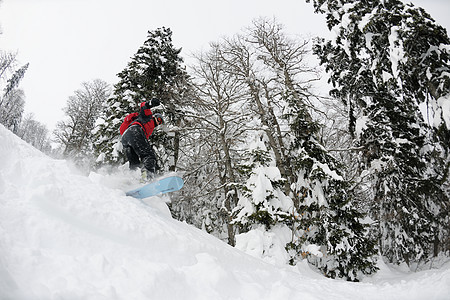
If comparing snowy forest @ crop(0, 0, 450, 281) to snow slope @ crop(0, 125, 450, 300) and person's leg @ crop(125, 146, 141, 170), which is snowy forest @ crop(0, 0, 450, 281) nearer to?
person's leg @ crop(125, 146, 141, 170)

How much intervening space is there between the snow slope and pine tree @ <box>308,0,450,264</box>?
16.6ft

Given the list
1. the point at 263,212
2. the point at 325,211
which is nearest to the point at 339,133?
the point at 325,211

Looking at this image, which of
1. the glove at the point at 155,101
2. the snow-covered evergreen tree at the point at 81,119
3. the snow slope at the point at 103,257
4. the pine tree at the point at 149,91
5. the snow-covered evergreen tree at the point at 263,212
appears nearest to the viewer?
the snow slope at the point at 103,257

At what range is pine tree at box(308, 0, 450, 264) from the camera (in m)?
5.47

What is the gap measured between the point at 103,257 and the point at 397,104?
10736 millimetres

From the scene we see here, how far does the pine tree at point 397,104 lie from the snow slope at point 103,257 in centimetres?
506

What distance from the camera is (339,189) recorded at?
326 inches

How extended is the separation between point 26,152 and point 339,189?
8.79 m

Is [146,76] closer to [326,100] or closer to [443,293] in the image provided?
[326,100]

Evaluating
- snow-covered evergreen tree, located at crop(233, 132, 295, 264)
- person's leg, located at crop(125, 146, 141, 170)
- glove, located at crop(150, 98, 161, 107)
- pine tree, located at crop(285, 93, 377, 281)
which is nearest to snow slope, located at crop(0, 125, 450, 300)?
person's leg, located at crop(125, 146, 141, 170)

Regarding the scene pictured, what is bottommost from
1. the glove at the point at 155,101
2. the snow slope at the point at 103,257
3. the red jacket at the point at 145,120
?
the snow slope at the point at 103,257

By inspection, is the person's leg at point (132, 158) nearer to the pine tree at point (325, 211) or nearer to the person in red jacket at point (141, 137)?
the person in red jacket at point (141, 137)

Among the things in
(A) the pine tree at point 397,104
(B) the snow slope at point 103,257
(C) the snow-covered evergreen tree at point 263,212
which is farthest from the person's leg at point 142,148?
(A) the pine tree at point 397,104

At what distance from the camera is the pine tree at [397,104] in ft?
17.9
